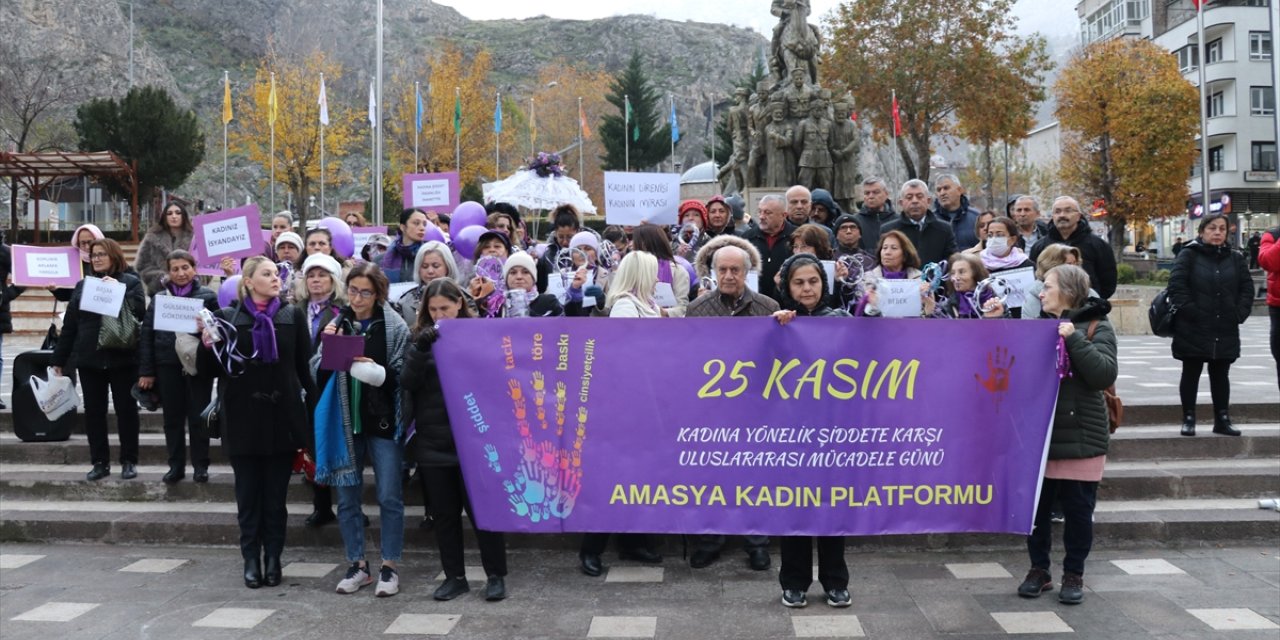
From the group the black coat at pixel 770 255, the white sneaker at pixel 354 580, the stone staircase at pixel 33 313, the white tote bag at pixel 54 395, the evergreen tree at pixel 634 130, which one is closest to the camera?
the white sneaker at pixel 354 580

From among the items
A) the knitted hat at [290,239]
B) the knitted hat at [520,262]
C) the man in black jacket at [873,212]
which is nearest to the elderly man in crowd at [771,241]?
the man in black jacket at [873,212]

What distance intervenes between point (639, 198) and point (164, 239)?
4.09 meters

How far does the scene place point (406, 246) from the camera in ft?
27.8

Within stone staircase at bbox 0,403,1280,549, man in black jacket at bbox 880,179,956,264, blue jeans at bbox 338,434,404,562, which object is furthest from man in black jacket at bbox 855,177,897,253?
blue jeans at bbox 338,434,404,562

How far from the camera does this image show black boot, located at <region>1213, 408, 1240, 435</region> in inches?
323

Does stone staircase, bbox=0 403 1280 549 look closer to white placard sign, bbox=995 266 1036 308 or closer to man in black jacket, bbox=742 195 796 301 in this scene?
white placard sign, bbox=995 266 1036 308

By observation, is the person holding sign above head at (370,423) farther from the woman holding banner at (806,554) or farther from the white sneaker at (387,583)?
the woman holding banner at (806,554)

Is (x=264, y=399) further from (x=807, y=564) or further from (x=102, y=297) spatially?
(x=807, y=564)

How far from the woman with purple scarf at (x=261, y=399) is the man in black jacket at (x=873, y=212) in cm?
490

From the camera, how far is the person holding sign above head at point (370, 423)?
19.3 ft

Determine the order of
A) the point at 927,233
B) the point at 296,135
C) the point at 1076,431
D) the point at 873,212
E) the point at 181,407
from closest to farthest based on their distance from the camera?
the point at 1076,431 → the point at 181,407 → the point at 927,233 → the point at 873,212 → the point at 296,135

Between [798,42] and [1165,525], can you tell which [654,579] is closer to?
[1165,525]

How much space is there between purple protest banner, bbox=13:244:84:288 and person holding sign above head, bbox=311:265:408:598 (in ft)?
11.4

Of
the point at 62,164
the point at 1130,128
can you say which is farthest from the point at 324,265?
the point at 1130,128
